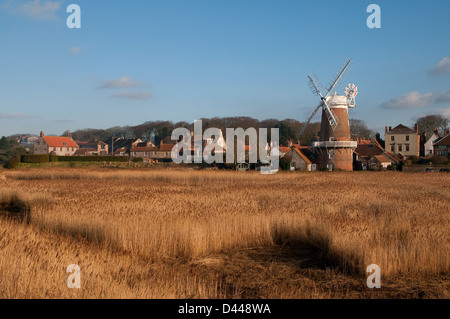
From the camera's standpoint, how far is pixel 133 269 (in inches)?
314

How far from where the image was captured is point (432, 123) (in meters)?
97.8

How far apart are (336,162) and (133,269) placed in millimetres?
51139

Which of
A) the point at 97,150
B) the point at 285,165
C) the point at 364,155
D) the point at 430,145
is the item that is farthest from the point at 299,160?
the point at 97,150

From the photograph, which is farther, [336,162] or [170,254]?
[336,162]

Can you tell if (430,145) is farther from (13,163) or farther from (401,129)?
(13,163)

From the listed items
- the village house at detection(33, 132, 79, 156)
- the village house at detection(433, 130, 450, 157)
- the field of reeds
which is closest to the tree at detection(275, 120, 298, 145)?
the village house at detection(433, 130, 450, 157)

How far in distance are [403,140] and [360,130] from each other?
55.5 ft

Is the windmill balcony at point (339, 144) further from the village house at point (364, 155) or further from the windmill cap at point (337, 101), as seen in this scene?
the village house at point (364, 155)

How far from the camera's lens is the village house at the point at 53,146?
10225 cm

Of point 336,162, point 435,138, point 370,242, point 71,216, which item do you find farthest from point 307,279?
point 435,138

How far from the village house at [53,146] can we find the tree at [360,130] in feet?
235

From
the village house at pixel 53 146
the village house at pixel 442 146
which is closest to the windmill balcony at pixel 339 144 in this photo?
the village house at pixel 442 146

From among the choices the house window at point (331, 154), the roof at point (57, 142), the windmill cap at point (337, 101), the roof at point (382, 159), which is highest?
the windmill cap at point (337, 101)

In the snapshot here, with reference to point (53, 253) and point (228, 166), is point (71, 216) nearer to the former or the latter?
point (53, 253)
